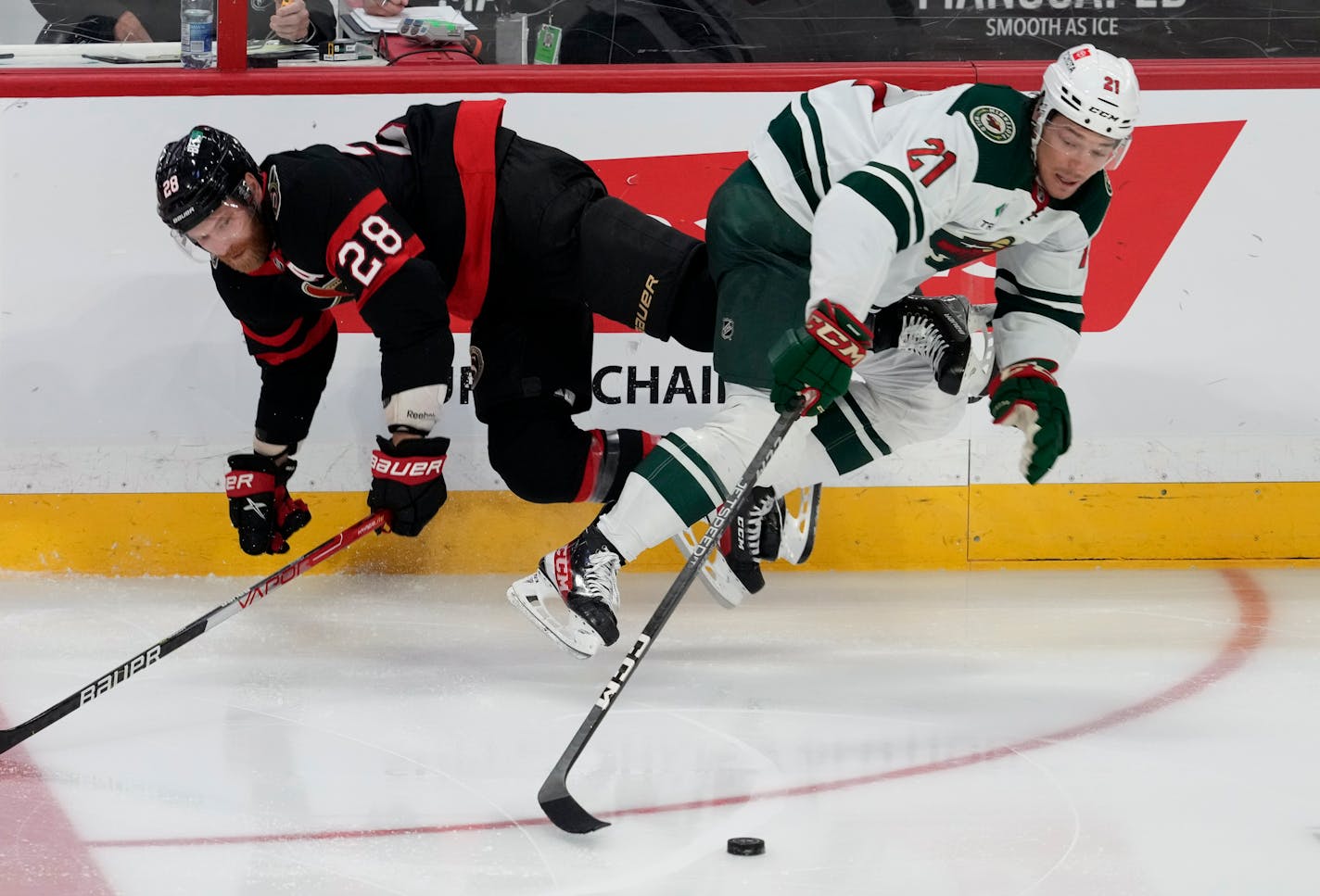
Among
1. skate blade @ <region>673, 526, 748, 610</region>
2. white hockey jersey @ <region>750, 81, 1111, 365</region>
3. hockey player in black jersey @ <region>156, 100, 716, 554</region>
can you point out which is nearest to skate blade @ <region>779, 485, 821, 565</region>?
skate blade @ <region>673, 526, 748, 610</region>

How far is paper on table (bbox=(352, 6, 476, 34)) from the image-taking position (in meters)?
3.24

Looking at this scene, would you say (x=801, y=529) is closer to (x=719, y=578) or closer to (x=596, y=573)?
(x=719, y=578)

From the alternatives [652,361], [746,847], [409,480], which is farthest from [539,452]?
[746,847]

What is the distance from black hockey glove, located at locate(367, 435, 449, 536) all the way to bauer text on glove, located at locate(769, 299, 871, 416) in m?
0.64

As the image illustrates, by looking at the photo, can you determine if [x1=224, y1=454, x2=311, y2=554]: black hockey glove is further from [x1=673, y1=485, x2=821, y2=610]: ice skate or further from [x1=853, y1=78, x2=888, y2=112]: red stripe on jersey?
[x1=853, y1=78, x2=888, y2=112]: red stripe on jersey

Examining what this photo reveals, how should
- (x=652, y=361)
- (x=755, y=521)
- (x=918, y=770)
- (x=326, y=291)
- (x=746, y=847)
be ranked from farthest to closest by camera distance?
(x=652, y=361) < (x=755, y=521) < (x=326, y=291) < (x=918, y=770) < (x=746, y=847)

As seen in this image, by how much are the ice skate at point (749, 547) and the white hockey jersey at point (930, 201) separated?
18.0 inches

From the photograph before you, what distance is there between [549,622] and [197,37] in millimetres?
1644

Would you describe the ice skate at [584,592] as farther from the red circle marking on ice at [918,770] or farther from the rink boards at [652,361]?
the rink boards at [652,361]

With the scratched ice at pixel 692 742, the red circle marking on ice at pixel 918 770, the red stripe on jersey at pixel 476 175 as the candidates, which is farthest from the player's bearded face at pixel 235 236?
the red circle marking on ice at pixel 918 770

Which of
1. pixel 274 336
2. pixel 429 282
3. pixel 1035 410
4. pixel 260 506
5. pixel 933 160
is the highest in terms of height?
pixel 933 160

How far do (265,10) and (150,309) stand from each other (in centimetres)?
71

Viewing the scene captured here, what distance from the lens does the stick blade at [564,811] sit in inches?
72.8

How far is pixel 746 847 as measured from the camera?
5.84ft
